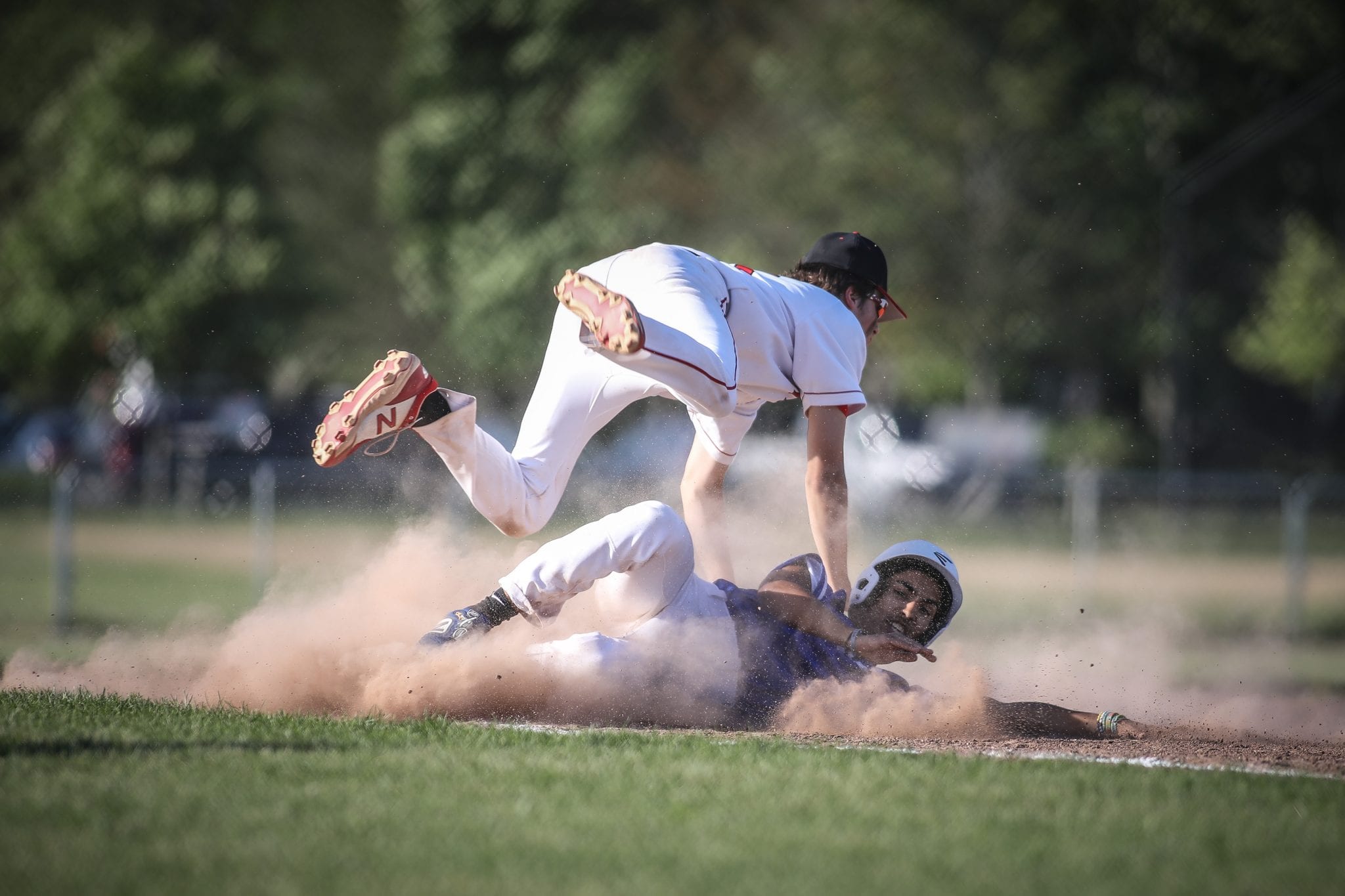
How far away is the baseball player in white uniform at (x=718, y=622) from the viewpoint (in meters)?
4.45

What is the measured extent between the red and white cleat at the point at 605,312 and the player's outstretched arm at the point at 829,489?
1126 millimetres

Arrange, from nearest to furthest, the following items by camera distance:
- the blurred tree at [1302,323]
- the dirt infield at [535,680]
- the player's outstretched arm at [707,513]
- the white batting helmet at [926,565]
A: the dirt infield at [535,680]
the white batting helmet at [926,565]
the player's outstretched arm at [707,513]
the blurred tree at [1302,323]

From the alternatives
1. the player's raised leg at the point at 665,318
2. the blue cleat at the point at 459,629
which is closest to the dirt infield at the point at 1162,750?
the blue cleat at the point at 459,629

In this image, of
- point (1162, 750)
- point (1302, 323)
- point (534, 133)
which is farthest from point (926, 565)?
point (1302, 323)

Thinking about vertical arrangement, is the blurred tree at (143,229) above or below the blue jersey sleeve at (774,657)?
above

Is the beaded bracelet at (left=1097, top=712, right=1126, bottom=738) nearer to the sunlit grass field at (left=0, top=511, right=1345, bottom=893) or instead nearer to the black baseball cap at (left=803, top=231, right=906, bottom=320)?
the sunlit grass field at (left=0, top=511, right=1345, bottom=893)

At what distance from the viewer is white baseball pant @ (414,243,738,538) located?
446 cm

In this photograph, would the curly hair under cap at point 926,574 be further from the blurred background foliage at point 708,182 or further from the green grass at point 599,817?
the blurred background foliage at point 708,182

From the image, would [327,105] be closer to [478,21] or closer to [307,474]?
[478,21]

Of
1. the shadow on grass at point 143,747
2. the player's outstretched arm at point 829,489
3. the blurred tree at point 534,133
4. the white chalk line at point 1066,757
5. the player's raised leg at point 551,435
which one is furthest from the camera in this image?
the blurred tree at point 534,133

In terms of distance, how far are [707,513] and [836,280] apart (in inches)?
44.2

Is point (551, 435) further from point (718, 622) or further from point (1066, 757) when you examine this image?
point (1066, 757)

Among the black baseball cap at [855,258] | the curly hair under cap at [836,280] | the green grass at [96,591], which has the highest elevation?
the black baseball cap at [855,258]

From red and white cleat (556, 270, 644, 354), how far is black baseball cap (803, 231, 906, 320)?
1475 millimetres
